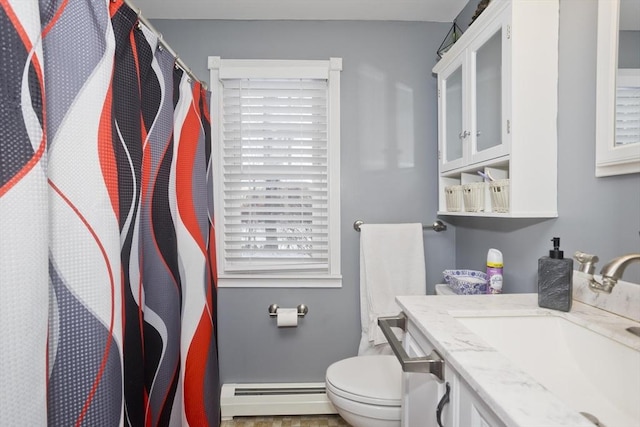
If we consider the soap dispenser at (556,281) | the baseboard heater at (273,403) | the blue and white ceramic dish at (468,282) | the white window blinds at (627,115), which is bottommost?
the baseboard heater at (273,403)

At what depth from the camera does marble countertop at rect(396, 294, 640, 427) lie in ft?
1.56

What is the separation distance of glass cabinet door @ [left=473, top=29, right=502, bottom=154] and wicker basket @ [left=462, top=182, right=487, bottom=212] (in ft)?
0.49

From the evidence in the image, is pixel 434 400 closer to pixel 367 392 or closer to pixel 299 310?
pixel 367 392

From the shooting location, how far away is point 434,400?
791mm

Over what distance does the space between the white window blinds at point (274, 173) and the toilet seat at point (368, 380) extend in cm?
58

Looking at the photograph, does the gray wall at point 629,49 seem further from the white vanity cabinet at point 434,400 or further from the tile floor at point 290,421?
the tile floor at point 290,421

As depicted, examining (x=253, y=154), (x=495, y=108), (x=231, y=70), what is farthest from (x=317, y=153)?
(x=495, y=108)

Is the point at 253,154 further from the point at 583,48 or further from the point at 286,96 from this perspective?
the point at 583,48

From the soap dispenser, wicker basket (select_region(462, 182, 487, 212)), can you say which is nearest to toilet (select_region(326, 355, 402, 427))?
the soap dispenser

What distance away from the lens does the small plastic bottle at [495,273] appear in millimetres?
1237

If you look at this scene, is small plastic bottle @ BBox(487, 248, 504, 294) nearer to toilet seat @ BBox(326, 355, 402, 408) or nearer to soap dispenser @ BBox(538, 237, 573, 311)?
soap dispenser @ BBox(538, 237, 573, 311)

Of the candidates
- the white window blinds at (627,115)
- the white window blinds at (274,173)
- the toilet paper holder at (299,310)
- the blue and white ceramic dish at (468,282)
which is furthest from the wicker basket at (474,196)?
the toilet paper holder at (299,310)

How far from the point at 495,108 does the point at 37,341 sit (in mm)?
1484

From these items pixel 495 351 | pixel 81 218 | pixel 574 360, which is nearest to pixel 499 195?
pixel 574 360
